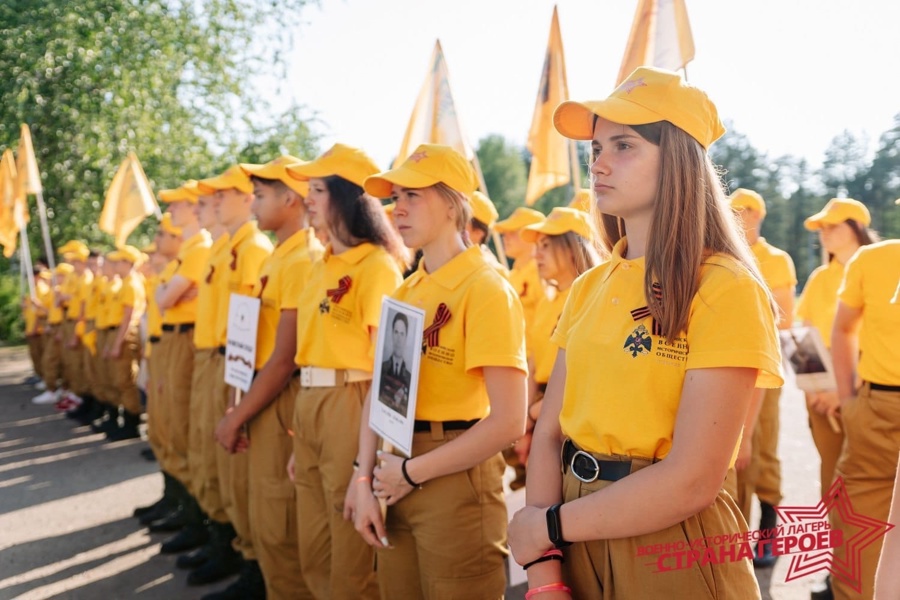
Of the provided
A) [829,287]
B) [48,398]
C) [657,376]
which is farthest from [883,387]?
[48,398]

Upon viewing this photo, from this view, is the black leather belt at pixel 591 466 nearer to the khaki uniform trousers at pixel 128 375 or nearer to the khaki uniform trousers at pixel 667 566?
the khaki uniform trousers at pixel 667 566

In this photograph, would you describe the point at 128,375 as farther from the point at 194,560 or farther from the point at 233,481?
the point at 233,481

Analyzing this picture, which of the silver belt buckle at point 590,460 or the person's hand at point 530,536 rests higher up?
the silver belt buckle at point 590,460

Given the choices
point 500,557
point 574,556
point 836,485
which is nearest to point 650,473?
point 574,556

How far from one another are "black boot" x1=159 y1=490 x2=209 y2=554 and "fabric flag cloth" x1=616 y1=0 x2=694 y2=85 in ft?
14.1

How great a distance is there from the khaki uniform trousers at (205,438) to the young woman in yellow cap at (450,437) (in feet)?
7.49

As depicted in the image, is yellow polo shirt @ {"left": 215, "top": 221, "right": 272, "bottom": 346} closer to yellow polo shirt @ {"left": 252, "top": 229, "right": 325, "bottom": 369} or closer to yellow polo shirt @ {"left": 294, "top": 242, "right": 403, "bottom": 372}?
yellow polo shirt @ {"left": 252, "top": 229, "right": 325, "bottom": 369}

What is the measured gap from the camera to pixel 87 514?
6.67 m

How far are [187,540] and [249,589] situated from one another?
4.58ft

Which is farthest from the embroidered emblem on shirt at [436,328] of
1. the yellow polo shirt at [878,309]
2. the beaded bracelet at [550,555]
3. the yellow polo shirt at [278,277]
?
the yellow polo shirt at [878,309]

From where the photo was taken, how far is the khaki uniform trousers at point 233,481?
4457 mm

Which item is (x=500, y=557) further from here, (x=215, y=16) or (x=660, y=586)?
(x=215, y=16)

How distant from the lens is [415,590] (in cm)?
281

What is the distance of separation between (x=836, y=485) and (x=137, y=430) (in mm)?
8801
